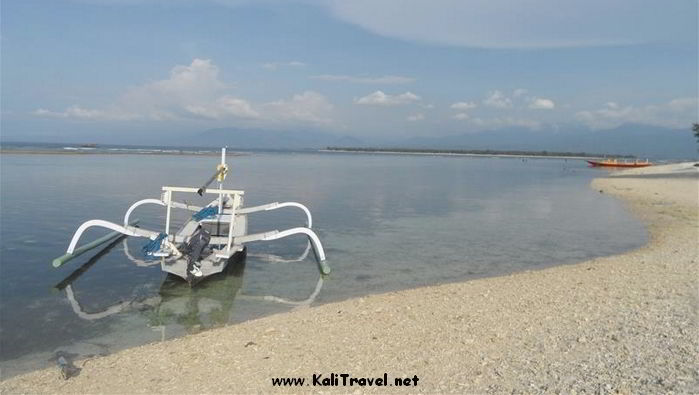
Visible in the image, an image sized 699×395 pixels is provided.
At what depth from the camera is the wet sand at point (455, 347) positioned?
593cm

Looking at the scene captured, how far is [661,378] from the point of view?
5676mm

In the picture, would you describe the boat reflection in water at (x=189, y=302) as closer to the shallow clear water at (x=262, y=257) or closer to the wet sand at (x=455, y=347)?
the shallow clear water at (x=262, y=257)

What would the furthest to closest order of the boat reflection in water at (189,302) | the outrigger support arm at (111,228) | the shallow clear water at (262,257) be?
1. the outrigger support arm at (111,228)
2. the boat reflection in water at (189,302)
3. the shallow clear water at (262,257)

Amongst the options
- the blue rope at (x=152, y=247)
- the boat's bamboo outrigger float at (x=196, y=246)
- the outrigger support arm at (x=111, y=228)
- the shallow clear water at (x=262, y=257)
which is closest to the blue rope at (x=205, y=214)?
the boat's bamboo outrigger float at (x=196, y=246)

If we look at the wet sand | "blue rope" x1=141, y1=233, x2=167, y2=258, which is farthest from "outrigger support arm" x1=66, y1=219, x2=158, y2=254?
the wet sand

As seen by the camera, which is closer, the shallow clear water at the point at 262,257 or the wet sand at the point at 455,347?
the wet sand at the point at 455,347

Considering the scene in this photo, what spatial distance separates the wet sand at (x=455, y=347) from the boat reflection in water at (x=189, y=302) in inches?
38.3

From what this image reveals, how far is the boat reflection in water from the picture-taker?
30.7 ft

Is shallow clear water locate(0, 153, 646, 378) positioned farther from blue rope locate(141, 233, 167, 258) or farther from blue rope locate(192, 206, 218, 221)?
blue rope locate(192, 206, 218, 221)

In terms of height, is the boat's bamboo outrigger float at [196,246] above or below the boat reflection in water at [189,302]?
above

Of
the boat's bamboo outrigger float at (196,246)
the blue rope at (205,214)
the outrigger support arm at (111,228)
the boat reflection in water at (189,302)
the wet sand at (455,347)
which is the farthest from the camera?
the blue rope at (205,214)

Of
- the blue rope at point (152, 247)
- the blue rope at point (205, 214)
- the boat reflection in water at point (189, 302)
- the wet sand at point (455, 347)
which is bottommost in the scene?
the boat reflection in water at point (189, 302)

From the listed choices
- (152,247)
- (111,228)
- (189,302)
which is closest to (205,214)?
(111,228)

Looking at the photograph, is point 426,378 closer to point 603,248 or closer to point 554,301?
point 554,301
